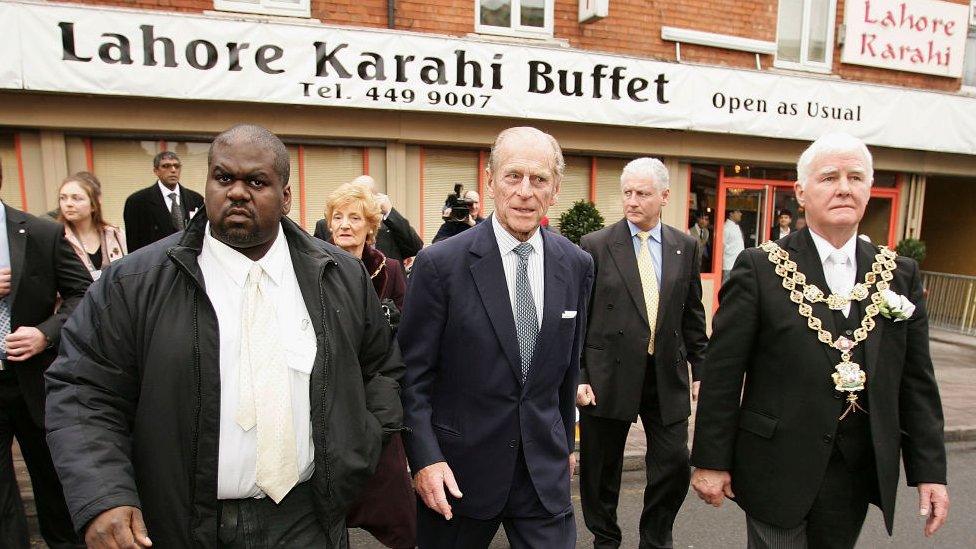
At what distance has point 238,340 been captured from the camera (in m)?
1.85

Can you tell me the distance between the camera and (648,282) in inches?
145

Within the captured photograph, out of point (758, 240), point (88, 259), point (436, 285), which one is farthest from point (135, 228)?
point (758, 240)

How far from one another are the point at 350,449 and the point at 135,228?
17.3ft

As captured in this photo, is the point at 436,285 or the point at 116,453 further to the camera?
the point at 436,285

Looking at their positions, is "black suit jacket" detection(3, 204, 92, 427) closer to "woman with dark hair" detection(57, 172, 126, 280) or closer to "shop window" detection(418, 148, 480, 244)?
"woman with dark hair" detection(57, 172, 126, 280)

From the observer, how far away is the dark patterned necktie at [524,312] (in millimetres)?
2371

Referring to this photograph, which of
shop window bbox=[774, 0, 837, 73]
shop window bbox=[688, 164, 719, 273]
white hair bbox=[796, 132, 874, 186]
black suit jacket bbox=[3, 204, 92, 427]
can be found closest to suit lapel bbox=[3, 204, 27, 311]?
black suit jacket bbox=[3, 204, 92, 427]

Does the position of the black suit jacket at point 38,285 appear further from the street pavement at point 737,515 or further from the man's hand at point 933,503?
the man's hand at point 933,503

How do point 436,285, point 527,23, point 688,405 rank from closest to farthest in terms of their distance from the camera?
point 436,285
point 688,405
point 527,23

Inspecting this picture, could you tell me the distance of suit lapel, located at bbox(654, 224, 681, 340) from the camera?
362cm

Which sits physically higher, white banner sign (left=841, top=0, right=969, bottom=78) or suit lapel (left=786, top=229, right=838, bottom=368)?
white banner sign (left=841, top=0, right=969, bottom=78)

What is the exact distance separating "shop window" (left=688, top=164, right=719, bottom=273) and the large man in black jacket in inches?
342

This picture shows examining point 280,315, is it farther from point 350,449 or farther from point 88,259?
point 88,259

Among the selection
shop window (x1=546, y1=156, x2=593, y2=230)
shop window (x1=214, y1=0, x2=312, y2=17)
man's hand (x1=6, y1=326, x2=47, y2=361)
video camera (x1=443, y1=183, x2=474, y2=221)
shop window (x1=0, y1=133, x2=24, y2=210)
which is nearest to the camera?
man's hand (x1=6, y1=326, x2=47, y2=361)
